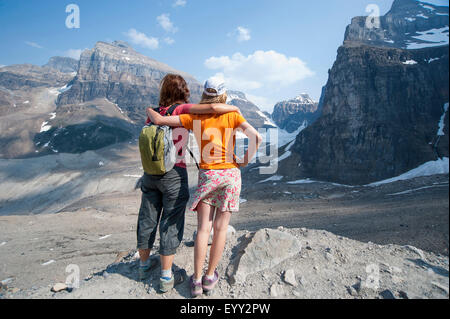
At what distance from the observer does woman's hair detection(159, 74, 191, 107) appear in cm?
328

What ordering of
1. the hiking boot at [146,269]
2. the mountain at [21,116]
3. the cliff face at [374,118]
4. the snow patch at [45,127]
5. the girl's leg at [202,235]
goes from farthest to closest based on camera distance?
1. the snow patch at [45,127]
2. the mountain at [21,116]
3. the cliff face at [374,118]
4. the hiking boot at [146,269]
5. the girl's leg at [202,235]

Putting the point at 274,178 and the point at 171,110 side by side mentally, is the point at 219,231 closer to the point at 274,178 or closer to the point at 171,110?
the point at 171,110

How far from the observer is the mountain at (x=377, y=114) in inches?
1666

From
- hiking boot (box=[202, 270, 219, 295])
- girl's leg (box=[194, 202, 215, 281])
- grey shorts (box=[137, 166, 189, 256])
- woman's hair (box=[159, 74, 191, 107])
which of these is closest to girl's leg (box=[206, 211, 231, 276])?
girl's leg (box=[194, 202, 215, 281])

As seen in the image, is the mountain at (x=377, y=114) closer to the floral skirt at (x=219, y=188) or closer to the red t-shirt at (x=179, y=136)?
the floral skirt at (x=219, y=188)

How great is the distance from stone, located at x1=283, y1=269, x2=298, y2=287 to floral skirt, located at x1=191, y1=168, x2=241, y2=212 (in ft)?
4.31

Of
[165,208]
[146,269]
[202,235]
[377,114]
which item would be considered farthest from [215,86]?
[377,114]

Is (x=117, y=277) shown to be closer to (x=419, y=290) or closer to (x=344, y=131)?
(x=419, y=290)

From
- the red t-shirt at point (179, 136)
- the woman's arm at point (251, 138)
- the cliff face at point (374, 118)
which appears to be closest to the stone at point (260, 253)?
the woman's arm at point (251, 138)

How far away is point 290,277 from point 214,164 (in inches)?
75.9

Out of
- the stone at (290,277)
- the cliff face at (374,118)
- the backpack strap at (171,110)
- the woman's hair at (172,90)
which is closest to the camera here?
the backpack strap at (171,110)

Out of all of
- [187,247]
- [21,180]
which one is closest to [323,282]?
[187,247]

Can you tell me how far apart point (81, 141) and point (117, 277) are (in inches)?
4972

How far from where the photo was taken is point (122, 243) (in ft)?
45.8
